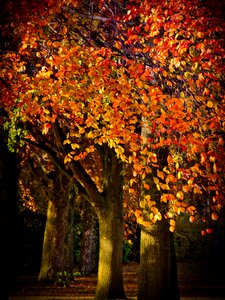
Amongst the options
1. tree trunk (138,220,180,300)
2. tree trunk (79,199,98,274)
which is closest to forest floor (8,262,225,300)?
tree trunk (79,199,98,274)

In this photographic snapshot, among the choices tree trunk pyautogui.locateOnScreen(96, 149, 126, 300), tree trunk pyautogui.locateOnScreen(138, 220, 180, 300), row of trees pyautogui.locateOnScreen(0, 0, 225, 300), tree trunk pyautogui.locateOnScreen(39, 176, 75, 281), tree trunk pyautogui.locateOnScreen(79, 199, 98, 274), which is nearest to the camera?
row of trees pyautogui.locateOnScreen(0, 0, 225, 300)

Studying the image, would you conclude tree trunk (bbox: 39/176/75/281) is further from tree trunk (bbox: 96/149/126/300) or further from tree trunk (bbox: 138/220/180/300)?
tree trunk (bbox: 138/220/180/300)

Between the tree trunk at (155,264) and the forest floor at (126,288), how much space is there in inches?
158

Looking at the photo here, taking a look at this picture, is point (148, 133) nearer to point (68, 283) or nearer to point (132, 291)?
point (132, 291)

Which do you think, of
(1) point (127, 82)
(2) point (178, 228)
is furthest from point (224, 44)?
(2) point (178, 228)

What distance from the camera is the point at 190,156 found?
1338 cm

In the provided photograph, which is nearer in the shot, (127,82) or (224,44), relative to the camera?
(224,44)

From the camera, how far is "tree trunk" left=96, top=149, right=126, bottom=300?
14367 mm

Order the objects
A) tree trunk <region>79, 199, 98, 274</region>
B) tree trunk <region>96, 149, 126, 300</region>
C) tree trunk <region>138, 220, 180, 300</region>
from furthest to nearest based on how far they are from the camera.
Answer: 1. tree trunk <region>79, 199, 98, 274</region>
2. tree trunk <region>96, 149, 126, 300</region>
3. tree trunk <region>138, 220, 180, 300</region>

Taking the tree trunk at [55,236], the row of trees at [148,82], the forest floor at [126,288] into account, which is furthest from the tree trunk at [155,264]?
the tree trunk at [55,236]

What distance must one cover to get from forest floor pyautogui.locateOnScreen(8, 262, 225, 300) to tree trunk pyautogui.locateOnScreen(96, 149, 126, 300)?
143 cm

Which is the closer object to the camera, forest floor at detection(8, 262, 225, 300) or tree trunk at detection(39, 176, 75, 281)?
forest floor at detection(8, 262, 225, 300)

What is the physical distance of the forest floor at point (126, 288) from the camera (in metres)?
15.9

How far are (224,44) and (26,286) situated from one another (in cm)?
1312
